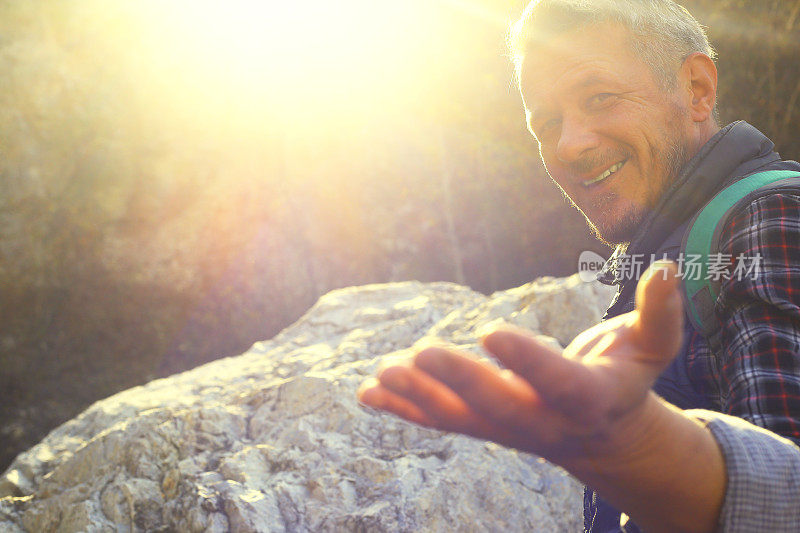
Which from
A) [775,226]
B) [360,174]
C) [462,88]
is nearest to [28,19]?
[360,174]

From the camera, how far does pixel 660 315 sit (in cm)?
59

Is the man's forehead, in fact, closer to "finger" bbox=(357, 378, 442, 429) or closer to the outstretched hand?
the outstretched hand

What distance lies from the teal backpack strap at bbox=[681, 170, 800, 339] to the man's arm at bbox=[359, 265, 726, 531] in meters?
0.33

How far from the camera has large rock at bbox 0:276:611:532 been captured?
159 centimetres

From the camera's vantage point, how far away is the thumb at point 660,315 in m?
0.58

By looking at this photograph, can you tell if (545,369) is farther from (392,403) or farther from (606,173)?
(606,173)

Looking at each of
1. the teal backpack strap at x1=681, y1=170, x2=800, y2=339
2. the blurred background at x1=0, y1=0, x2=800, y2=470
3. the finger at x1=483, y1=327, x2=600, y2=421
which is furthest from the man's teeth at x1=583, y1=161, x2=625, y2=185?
the blurred background at x1=0, y1=0, x2=800, y2=470

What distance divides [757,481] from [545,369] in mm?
358

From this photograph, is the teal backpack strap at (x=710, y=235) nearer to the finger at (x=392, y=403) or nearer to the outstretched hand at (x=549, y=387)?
the outstretched hand at (x=549, y=387)

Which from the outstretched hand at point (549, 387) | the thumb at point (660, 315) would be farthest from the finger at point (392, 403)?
the thumb at point (660, 315)

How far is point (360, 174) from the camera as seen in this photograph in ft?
31.6

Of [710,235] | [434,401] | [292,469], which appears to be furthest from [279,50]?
[434,401]

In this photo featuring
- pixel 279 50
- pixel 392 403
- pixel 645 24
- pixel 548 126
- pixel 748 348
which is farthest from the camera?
pixel 279 50

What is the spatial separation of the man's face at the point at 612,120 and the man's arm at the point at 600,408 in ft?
2.71
